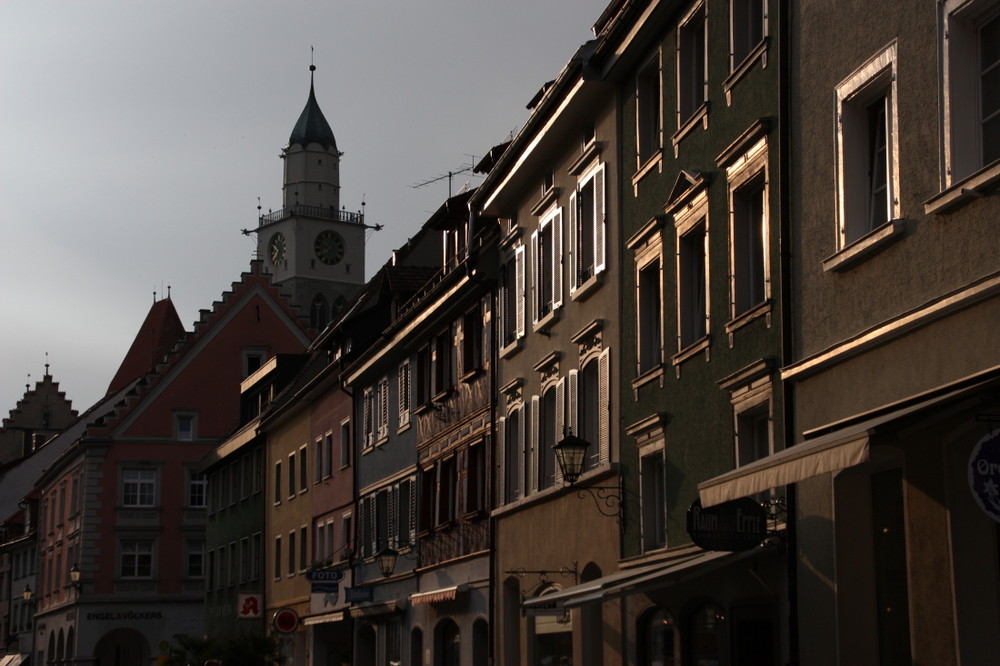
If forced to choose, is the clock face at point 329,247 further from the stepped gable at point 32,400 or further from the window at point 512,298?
the window at point 512,298

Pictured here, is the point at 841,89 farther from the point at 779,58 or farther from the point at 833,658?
the point at 833,658

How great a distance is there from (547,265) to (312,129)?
139585mm

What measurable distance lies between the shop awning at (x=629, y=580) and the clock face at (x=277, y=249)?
140 meters

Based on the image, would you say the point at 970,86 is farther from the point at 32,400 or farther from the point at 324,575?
the point at 32,400

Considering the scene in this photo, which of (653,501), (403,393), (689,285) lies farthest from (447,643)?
(689,285)

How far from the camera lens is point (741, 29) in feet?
62.1

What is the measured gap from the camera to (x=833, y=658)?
15383 mm

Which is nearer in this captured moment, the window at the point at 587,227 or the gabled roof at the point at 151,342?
the window at the point at 587,227

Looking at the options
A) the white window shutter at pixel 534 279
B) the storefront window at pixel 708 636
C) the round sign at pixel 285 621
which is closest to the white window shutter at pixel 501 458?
the white window shutter at pixel 534 279

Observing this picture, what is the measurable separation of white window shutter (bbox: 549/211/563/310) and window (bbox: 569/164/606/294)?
67 cm

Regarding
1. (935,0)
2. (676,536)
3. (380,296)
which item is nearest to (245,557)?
(380,296)

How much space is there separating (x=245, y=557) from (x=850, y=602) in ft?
142

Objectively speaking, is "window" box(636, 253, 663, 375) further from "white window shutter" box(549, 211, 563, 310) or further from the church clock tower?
the church clock tower

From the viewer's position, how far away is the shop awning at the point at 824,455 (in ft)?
39.2
